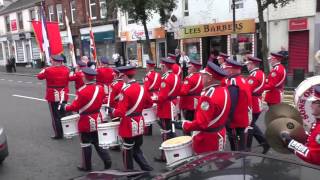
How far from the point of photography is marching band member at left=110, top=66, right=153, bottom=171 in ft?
21.3

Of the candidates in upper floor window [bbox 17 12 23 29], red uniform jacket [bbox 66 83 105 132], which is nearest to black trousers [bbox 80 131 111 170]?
red uniform jacket [bbox 66 83 105 132]

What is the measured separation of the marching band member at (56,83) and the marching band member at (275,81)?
470 cm

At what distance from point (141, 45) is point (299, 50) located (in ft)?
44.0

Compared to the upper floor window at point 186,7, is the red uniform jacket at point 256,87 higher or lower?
lower

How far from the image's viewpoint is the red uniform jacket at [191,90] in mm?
8445

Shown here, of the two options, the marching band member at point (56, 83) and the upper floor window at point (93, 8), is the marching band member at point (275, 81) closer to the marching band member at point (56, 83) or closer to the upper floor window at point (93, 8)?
the marching band member at point (56, 83)

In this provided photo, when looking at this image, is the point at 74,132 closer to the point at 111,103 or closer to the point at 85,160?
the point at 85,160

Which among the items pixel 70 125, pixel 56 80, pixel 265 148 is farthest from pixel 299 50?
pixel 70 125

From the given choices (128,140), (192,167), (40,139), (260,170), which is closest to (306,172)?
(260,170)

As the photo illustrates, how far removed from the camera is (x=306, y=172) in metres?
3.10

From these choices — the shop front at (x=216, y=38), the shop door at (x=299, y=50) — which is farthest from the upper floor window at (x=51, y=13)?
the shop door at (x=299, y=50)

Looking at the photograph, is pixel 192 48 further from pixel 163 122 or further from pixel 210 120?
pixel 210 120

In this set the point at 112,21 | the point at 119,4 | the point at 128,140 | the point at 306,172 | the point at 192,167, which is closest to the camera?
the point at 306,172

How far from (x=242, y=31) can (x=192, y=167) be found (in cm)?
2082
